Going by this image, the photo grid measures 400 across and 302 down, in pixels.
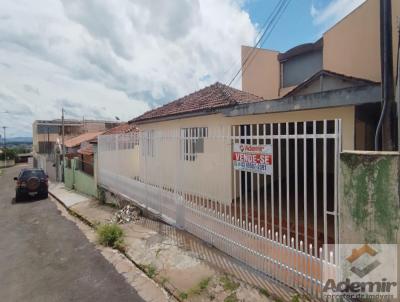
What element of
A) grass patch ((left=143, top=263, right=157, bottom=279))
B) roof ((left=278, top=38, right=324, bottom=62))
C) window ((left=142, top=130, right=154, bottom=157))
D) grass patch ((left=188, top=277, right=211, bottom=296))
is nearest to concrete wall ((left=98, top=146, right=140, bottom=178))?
window ((left=142, top=130, right=154, bottom=157))

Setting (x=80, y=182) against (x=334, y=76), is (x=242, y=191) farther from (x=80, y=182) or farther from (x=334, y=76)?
(x=80, y=182)

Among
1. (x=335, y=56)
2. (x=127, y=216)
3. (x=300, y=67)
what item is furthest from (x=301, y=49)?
(x=127, y=216)

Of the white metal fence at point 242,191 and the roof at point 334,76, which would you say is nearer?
the white metal fence at point 242,191

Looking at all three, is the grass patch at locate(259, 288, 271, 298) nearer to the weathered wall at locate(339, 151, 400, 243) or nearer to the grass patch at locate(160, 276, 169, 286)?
the weathered wall at locate(339, 151, 400, 243)

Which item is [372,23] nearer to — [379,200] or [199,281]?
[379,200]

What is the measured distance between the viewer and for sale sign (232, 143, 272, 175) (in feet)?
12.8

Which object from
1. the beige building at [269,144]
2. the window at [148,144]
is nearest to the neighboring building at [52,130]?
the beige building at [269,144]

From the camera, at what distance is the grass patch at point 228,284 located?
370 cm

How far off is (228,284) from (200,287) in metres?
0.41

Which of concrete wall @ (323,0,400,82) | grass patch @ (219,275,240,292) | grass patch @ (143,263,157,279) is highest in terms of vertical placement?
concrete wall @ (323,0,400,82)

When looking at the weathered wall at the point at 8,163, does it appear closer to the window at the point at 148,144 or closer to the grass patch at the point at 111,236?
the window at the point at 148,144

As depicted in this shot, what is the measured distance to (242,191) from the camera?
621 centimetres

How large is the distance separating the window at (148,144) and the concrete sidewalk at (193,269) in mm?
1880

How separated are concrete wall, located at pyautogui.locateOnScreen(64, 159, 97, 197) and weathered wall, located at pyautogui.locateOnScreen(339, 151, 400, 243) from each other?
11.4 meters
